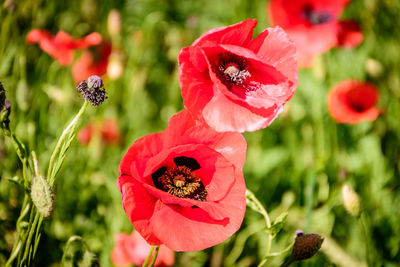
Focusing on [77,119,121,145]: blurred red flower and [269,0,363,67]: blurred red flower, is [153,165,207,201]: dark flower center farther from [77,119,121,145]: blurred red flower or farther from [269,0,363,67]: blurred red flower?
[269,0,363,67]: blurred red flower

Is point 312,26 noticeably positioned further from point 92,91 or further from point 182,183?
point 92,91

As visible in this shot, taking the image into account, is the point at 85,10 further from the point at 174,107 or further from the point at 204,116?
the point at 204,116

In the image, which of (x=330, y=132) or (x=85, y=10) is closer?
(x=330, y=132)

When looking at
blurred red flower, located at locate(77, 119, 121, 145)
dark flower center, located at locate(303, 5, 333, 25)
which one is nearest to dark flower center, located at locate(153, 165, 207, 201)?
blurred red flower, located at locate(77, 119, 121, 145)

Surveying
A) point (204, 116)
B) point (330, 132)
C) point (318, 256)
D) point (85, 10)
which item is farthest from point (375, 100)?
point (85, 10)

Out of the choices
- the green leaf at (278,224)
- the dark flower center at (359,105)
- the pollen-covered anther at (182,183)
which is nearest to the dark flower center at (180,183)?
the pollen-covered anther at (182,183)

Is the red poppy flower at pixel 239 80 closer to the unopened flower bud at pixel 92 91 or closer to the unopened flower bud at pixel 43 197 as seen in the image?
the unopened flower bud at pixel 92 91

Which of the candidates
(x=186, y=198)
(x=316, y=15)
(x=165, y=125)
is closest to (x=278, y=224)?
(x=186, y=198)
